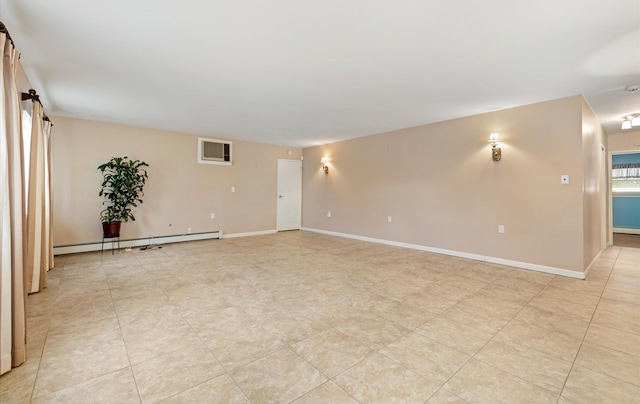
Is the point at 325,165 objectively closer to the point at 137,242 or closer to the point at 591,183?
the point at 137,242

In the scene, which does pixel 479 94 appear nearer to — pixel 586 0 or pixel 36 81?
pixel 586 0

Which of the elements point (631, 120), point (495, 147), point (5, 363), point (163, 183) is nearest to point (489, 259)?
point (495, 147)

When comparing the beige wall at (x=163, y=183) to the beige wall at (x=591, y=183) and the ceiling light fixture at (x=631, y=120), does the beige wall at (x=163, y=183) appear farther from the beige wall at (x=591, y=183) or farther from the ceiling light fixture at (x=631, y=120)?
the ceiling light fixture at (x=631, y=120)

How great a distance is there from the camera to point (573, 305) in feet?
8.96

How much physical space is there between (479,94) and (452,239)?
7.95ft

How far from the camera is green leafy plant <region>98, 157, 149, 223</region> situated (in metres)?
4.80

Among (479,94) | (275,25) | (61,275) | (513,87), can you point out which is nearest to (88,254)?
(61,275)

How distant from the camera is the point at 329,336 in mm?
Answer: 2123

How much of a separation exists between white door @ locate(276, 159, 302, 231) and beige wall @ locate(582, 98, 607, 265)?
5980 millimetres

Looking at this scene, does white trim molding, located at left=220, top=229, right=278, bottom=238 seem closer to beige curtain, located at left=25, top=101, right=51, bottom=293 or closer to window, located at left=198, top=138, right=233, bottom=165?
window, located at left=198, top=138, right=233, bottom=165

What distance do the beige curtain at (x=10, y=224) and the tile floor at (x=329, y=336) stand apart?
0.62 feet

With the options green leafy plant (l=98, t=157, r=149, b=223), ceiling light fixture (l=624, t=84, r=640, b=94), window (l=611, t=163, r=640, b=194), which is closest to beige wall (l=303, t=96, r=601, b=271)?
ceiling light fixture (l=624, t=84, r=640, b=94)

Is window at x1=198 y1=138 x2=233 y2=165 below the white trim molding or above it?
above

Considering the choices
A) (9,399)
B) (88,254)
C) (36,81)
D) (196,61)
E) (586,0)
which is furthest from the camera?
(88,254)
